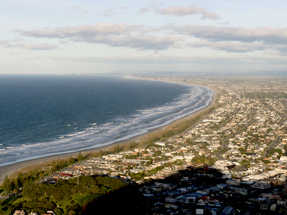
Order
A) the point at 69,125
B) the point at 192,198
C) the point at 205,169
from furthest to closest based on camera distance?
the point at 69,125 < the point at 205,169 < the point at 192,198

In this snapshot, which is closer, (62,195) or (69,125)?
(62,195)

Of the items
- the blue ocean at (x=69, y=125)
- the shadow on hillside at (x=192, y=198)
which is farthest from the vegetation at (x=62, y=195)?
the blue ocean at (x=69, y=125)

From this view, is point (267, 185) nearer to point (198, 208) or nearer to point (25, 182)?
point (198, 208)

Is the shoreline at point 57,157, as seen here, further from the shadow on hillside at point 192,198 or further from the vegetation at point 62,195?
the shadow on hillside at point 192,198

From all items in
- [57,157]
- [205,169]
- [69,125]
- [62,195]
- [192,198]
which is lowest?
[205,169]

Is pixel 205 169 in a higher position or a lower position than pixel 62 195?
lower

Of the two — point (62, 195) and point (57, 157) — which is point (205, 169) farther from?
point (57, 157)

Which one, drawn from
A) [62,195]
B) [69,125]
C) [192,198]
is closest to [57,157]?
[62,195]

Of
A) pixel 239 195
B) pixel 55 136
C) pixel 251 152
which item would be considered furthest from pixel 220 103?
pixel 239 195

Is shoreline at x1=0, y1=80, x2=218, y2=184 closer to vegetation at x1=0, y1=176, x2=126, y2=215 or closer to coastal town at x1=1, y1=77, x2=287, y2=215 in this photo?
coastal town at x1=1, y1=77, x2=287, y2=215
